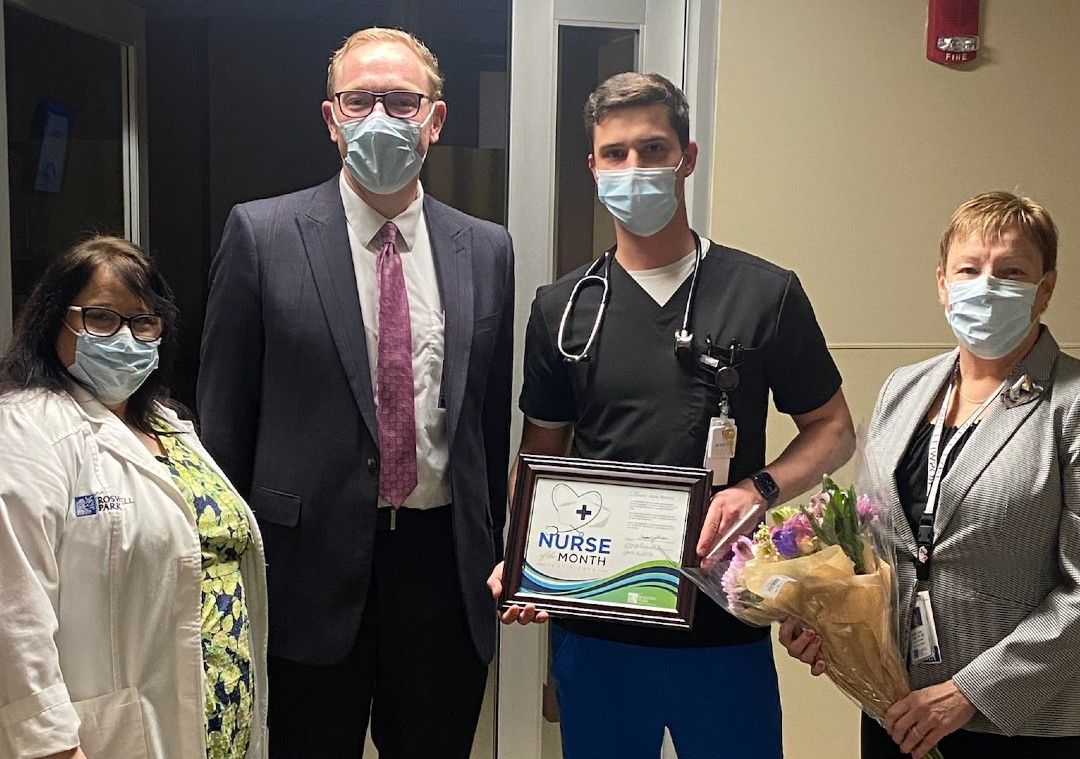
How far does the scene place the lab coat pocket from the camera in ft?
5.25

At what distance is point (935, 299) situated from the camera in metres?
2.64

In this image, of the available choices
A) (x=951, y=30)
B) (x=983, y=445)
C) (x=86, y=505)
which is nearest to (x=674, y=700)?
(x=983, y=445)

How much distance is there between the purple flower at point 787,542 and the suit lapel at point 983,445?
258mm

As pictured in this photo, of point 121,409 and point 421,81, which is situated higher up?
point 421,81

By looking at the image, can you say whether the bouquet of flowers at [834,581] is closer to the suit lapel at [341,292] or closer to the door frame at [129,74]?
the suit lapel at [341,292]

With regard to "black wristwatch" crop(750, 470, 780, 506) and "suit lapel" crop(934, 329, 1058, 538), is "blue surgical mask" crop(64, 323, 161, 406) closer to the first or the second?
"black wristwatch" crop(750, 470, 780, 506)

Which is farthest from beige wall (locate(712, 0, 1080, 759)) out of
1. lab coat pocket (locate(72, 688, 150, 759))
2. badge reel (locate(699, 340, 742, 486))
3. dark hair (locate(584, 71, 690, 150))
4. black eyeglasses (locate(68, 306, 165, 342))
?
lab coat pocket (locate(72, 688, 150, 759))

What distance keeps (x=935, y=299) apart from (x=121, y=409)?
1.92 metres

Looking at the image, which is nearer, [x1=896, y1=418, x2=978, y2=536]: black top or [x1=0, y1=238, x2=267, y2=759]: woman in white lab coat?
[x1=0, y1=238, x2=267, y2=759]: woman in white lab coat

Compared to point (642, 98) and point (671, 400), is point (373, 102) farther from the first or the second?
point (671, 400)

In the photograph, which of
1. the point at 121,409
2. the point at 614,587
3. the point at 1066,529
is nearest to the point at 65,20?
the point at 121,409

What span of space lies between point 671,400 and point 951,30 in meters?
1.33

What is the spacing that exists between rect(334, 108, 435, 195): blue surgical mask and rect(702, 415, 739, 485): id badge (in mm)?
733

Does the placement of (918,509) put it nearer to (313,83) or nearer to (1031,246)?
(1031,246)
